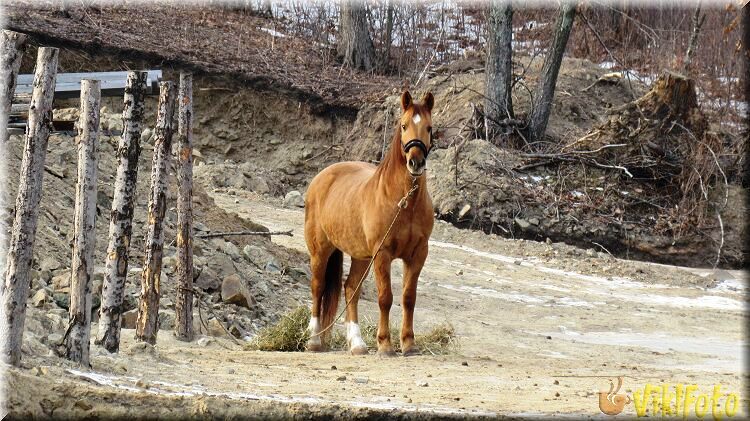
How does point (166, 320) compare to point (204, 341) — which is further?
point (166, 320)

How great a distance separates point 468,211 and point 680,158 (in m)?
4.61

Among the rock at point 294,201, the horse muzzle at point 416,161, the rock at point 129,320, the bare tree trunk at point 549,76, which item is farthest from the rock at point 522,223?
the horse muzzle at point 416,161

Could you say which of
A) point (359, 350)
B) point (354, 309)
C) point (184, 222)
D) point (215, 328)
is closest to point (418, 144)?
point (354, 309)

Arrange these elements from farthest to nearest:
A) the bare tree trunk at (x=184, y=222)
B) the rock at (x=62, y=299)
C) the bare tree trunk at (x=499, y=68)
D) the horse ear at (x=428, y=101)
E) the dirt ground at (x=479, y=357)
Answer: the bare tree trunk at (x=499, y=68) → the bare tree trunk at (x=184, y=222) → the rock at (x=62, y=299) → the horse ear at (x=428, y=101) → the dirt ground at (x=479, y=357)

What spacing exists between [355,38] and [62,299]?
18.3m

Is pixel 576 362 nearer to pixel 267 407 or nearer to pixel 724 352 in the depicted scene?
pixel 724 352

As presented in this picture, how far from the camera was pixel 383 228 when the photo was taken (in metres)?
9.75

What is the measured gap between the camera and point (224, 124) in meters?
24.8

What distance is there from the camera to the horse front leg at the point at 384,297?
32.0ft

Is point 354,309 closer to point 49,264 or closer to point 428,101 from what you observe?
point 428,101

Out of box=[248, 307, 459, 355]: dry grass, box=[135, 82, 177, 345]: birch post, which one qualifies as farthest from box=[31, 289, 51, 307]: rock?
box=[248, 307, 459, 355]: dry grass

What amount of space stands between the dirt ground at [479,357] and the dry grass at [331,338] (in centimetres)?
36

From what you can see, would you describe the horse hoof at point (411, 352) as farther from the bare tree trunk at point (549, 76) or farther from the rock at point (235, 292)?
the bare tree trunk at point (549, 76)

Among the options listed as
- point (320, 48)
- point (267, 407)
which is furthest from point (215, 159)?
point (267, 407)
